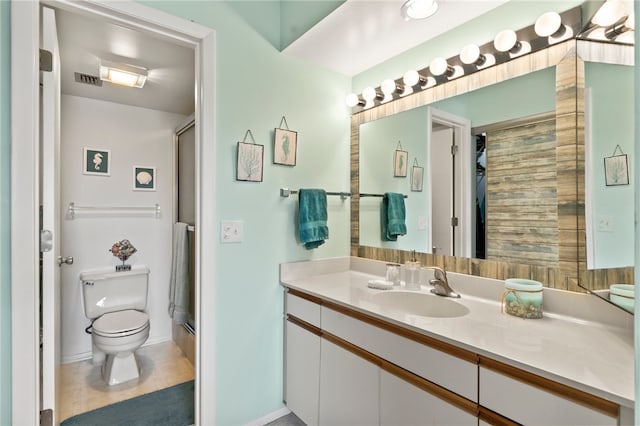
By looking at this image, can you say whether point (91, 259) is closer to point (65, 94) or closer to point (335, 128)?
point (65, 94)

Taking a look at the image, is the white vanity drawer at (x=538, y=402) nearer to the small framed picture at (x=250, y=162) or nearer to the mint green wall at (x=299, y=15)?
the small framed picture at (x=250, y=162)

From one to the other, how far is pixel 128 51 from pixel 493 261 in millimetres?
2310

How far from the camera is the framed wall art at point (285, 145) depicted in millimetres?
1816

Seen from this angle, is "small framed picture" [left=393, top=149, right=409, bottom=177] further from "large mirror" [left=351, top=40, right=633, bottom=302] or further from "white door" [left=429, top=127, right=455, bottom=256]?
"white door" [left=429, top=127, right=455, bottom=256]

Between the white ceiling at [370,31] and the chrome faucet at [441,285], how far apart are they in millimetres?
1204

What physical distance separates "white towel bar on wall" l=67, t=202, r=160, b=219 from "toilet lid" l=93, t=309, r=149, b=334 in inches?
33.1

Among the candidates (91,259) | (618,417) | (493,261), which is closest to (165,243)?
(91,259)

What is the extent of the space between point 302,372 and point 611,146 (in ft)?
5.42

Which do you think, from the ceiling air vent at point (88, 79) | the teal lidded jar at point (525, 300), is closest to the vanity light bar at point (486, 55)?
the teal lidded jar at point (525, 300)

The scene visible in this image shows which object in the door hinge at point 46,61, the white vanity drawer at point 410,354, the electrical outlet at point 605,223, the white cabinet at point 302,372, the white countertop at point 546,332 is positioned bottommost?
the white cabinet at point 302,372

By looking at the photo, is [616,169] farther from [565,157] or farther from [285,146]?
[285,146]

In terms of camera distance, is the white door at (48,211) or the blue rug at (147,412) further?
the blue rug at (147,412)

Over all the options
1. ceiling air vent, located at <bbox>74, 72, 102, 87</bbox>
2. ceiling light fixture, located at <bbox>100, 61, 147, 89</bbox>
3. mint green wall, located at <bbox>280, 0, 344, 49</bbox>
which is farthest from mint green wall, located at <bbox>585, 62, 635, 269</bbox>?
ceiling air vent, located at <bbox>74, 72, 102, 87</bbox>

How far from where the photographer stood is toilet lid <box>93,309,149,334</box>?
2.25 meters
